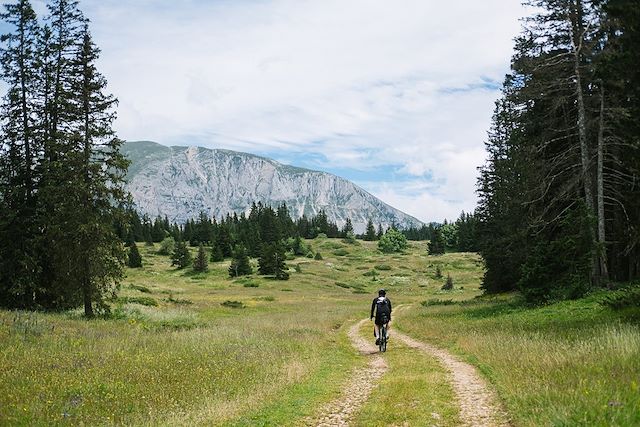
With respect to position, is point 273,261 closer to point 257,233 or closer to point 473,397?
point 257,233

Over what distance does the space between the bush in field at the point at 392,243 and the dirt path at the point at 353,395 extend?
13256 cm

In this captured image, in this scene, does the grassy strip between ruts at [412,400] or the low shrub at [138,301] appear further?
the low shrub at [138,301]

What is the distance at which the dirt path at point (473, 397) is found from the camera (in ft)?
27.5

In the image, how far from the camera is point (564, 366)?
403 inches

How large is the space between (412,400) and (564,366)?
3.38 m

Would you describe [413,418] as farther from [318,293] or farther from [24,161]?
[318,293]

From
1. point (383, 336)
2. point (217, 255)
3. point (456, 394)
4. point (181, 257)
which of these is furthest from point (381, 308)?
point (217, 255)

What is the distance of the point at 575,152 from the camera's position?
2498cm

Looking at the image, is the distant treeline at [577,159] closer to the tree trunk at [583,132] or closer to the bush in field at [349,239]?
the tree trunk at [583,132]

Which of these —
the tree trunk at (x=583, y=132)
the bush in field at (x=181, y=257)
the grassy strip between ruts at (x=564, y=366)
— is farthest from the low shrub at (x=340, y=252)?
the grassy strip between ruts at (x=564, y=366)

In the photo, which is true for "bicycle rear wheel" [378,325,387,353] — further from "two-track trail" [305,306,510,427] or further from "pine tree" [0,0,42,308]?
"pine tree" [0,0,42,308]

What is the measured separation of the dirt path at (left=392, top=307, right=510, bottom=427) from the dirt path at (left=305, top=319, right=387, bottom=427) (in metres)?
1.95

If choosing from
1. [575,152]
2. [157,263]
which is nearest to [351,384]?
[575,152]

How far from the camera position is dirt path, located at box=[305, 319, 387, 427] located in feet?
29.6
